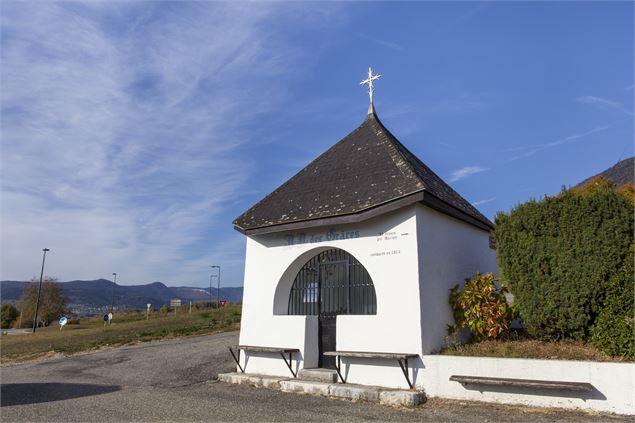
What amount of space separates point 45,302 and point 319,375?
60795 mm

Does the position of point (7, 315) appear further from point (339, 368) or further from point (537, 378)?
point (537, 378)

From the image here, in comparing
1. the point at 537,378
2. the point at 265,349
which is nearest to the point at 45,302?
the point at 265,349

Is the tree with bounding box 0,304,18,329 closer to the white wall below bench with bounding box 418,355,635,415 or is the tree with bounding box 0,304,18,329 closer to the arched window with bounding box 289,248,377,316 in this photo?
the arched window with bounding box 289,248,377,316

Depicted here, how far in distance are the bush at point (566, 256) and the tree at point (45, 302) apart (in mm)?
62583

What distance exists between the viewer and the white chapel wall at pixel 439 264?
9039 mm

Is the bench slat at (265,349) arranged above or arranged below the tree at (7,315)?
above

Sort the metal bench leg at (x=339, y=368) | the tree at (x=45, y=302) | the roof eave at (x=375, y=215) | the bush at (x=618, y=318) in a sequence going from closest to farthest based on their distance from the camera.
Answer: the bush at (x=618, y=318) < the roof eave at (x=375, y=215) < the metal bench leg at (x=339, y=368) < the tree at (x=45, y=302)

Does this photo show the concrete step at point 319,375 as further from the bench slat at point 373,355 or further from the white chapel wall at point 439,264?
the white chapel wall at point 439,264

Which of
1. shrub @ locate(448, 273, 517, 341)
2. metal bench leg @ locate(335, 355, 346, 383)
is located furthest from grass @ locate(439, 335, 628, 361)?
metal bench leg @ locate(335, 355, 346, 383)

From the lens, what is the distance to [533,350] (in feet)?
26.0

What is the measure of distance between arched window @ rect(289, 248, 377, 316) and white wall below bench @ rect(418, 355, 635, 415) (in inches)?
86.5

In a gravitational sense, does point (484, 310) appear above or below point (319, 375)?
above

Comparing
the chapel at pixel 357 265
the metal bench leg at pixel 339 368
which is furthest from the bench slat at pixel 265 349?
the metal bench leg at pixel 339 368

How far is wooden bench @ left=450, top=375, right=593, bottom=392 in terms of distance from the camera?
674cm
